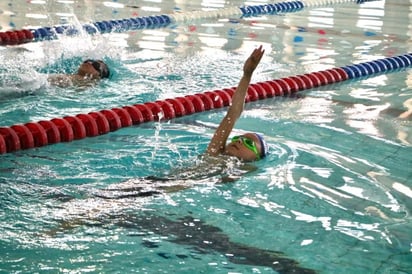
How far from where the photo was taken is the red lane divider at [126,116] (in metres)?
4.45

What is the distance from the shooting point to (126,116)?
5.10m

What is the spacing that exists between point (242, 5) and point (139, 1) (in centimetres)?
173

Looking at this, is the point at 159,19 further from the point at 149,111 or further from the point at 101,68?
the point at 149,111

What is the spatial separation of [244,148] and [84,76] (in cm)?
231

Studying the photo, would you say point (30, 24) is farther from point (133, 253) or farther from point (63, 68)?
point (133, 253)

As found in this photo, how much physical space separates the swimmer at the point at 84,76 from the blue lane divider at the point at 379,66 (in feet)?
7.93

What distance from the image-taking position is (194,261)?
293 cm

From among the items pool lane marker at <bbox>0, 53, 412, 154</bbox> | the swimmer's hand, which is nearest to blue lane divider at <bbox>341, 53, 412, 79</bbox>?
pool lane marker at <bbox>0, 53, 412, 154</bbox>

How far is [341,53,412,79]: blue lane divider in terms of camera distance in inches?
283

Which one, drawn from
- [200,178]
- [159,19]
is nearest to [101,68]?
[200,178]

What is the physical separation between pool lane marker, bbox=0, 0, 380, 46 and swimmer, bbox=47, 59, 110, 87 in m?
2.07

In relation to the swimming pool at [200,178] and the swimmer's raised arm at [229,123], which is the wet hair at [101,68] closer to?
the swimming pool at [200,178]

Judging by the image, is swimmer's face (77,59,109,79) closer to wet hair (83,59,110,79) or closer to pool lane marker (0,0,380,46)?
wet hair (83,59,110,79)

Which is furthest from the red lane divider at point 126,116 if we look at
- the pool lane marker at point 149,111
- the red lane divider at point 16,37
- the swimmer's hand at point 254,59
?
the red lane divider at point 16,37
